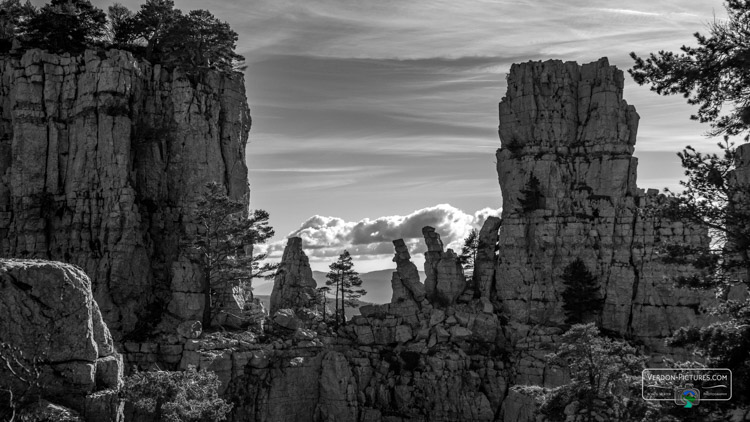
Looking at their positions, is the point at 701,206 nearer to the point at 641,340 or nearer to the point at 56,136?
the point at 641,340

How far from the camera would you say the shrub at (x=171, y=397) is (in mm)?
37062

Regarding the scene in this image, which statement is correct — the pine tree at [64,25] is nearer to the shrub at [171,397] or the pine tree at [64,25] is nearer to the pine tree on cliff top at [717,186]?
Result: the shrub at [171,397]

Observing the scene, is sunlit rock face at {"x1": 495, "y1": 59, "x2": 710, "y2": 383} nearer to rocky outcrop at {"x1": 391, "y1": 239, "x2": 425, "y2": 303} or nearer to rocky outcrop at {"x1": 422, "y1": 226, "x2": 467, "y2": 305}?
rocky outcrop at {"x1": 422, "y1": 226, "x2": 467, "y2": 305}

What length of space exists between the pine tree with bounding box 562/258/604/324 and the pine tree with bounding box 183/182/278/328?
3132 cm

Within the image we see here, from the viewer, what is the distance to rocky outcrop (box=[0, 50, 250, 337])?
61000 mm

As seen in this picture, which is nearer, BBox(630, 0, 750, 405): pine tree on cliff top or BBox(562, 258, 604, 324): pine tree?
BBox(630, 0, 750, 405): pine tree on cliff top

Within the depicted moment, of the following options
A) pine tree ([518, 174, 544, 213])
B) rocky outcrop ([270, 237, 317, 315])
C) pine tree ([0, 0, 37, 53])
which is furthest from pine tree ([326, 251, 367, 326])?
pine tree ([0, 0, 37, 53])

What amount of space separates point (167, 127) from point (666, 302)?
53070 millimetres

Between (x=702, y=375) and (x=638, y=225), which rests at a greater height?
(x=638, y=225)

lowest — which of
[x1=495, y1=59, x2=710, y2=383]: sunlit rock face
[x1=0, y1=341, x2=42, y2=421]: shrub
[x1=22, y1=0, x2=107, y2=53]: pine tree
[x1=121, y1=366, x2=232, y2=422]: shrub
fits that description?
[x1=121, y1=366, x2=232, y2=422]: shrub

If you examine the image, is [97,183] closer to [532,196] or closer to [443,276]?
[443,276]

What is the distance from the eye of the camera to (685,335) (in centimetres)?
2930

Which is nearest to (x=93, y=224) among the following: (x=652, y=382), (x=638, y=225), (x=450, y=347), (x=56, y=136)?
(x=56, y=136)

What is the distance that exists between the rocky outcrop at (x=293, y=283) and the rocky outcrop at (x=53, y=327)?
160 feet
